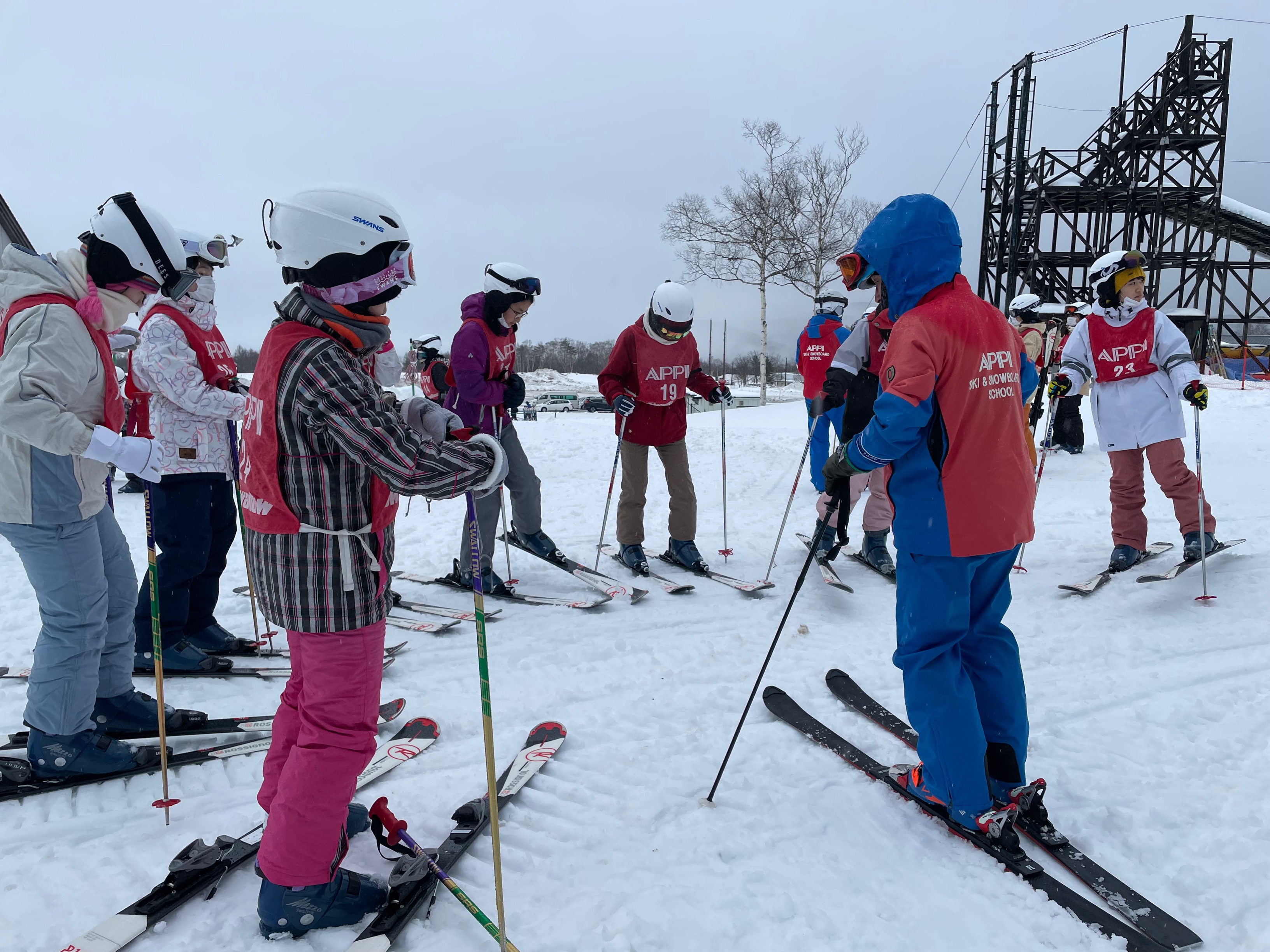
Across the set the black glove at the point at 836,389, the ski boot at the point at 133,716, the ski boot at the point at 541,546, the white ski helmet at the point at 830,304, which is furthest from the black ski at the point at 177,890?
the white ski helmet at the point at 830,304

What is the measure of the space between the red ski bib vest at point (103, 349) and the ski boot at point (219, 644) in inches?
66.7

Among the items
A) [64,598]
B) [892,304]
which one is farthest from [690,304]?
[64,598]

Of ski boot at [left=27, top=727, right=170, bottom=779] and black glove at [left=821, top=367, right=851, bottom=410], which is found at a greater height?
black glove at [left=821, top=367, right=851, bottom=410]

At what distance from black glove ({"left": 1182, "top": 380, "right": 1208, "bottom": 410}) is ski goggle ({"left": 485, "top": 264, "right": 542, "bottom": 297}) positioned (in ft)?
14.1

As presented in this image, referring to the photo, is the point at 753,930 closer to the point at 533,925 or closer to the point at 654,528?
the point at 533,925

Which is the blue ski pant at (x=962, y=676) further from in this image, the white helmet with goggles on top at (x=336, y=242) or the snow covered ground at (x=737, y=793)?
Result: the white helmet with goggles on top at (x=336, y=242)

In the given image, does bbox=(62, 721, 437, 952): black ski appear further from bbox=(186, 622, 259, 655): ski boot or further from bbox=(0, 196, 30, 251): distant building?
bbox=(0, 196, 30, 251): distant building

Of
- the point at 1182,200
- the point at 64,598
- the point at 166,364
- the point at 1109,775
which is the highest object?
the point at 1182,200

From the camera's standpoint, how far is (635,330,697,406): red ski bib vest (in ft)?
17.5

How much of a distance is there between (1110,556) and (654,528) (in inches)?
154

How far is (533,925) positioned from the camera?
1995mm

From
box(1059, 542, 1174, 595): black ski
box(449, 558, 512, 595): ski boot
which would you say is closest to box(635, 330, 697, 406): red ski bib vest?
box(449, 558, 512, 595): ski boot

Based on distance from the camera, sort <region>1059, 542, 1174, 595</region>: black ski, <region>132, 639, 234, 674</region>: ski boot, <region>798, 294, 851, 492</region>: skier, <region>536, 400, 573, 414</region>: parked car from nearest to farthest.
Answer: <region>132, 639, 234, 674</region>: ski boot, <region>1059, 542, 1174, 595</region>: black ski, <region>798, 294, 851, 492</region>: skier, <region>536, 400, 573, 414</region>: parked car

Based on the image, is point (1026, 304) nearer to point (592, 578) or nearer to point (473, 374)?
point (592, 578)
